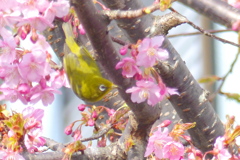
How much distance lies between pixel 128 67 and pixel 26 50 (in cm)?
46

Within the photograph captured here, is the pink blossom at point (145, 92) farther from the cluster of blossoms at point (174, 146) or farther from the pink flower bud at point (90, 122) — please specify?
the pink flower bud at point (90, 122)

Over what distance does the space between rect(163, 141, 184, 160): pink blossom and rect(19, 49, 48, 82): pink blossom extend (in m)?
0.59

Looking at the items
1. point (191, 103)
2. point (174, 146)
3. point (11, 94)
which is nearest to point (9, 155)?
point (11, 94)

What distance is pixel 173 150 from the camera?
2.00 metres

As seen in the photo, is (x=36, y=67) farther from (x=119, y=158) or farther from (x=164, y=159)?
(x=164, y=159)

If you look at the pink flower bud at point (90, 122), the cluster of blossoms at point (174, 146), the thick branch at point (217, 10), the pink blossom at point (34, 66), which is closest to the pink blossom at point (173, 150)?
the cluster of blossoms at point (174, 146)

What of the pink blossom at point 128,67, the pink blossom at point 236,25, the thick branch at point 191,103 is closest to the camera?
the pink blossom at point 236,25

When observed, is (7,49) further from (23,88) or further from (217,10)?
(217,10)

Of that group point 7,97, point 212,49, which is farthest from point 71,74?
point 212,49

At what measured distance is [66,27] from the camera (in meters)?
2.16

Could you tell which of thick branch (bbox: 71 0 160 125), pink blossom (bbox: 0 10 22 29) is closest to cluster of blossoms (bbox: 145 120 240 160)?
thick branch (bbox: 71 0 160 125)

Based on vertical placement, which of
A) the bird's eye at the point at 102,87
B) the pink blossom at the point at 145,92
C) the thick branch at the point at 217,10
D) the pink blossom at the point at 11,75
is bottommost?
the bird's eye at the point at 102,87

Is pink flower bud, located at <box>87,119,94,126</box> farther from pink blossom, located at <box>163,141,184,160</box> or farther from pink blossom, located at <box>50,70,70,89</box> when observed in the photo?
pink blossom, located at <box>163,141,184,160</box>

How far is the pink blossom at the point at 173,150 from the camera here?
199 centimetres
